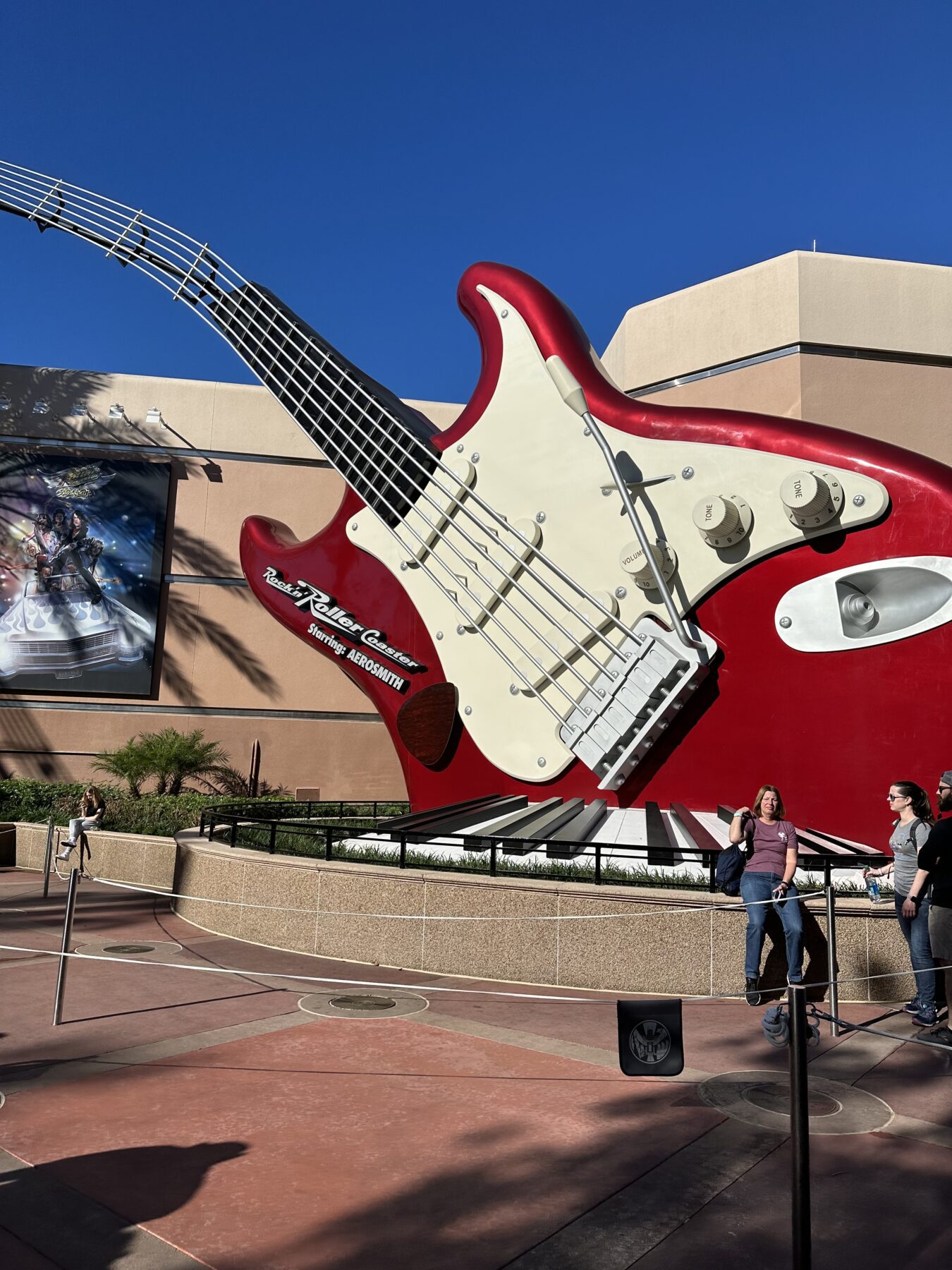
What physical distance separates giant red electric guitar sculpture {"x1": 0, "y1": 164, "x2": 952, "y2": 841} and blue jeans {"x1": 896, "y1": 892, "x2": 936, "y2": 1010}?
3.14 metres

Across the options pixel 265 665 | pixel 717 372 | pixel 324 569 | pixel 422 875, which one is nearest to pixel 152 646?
pixel 265 665

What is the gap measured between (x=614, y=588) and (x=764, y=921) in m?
5.11

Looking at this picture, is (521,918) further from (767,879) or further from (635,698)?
(635,698)

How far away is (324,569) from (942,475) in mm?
8285

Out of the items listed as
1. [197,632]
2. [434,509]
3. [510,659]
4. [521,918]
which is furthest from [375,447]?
[197,632]

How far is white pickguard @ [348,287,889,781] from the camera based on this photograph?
1027cm

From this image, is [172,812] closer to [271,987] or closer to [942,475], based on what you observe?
[271,987]

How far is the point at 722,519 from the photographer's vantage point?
32.4 feet

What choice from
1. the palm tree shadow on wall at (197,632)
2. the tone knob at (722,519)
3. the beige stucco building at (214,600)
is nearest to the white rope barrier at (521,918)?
the tone knob at (722,519)

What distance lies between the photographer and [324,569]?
14.0m

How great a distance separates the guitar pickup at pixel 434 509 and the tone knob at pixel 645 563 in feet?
9.39

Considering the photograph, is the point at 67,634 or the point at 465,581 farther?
the point at 67,634

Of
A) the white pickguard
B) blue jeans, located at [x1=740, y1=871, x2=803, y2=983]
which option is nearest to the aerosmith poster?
the white pickguard

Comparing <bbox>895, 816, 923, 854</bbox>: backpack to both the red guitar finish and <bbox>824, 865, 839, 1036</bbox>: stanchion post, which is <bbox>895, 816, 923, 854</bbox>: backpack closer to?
<bbox>824, 865, 839, 1036</bbox>: stanchion post
